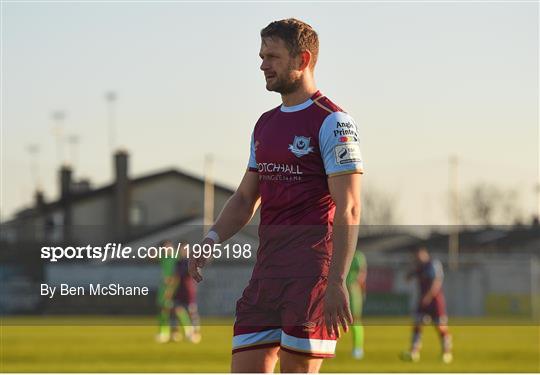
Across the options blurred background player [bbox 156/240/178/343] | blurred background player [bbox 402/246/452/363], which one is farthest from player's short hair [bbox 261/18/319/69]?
blurred background player [bbox 156/240/178/343]

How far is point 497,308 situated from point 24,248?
2526cm

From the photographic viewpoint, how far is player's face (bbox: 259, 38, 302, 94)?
6.96 m

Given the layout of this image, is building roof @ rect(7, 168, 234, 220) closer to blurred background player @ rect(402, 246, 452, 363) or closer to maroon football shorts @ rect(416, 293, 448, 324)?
blurred background player @ rect(402, 246, 452, 363)

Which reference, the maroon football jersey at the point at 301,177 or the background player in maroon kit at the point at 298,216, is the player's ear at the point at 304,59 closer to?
the background player in maroon kit at the point at 298,216

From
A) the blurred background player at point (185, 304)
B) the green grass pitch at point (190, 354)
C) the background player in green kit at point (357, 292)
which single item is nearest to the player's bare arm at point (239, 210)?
the green grass pitch at point (190, 354)

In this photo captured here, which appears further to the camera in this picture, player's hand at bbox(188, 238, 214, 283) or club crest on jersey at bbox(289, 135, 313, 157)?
player's hand at bbox(188, 238, 214, 283)

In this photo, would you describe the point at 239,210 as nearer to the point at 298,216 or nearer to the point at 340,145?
the point at 298,216

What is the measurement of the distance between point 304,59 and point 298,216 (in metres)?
0.83

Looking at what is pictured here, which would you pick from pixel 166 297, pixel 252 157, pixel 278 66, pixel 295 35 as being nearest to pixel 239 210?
pixel 252 157

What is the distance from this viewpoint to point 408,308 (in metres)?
53.8

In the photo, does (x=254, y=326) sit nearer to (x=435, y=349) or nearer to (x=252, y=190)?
(x=252, y=190)

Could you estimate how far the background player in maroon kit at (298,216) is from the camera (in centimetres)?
681

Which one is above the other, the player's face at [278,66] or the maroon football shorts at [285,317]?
the player's face at [278,66]

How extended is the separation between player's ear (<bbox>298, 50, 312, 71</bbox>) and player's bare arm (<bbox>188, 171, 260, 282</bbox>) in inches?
27.7
